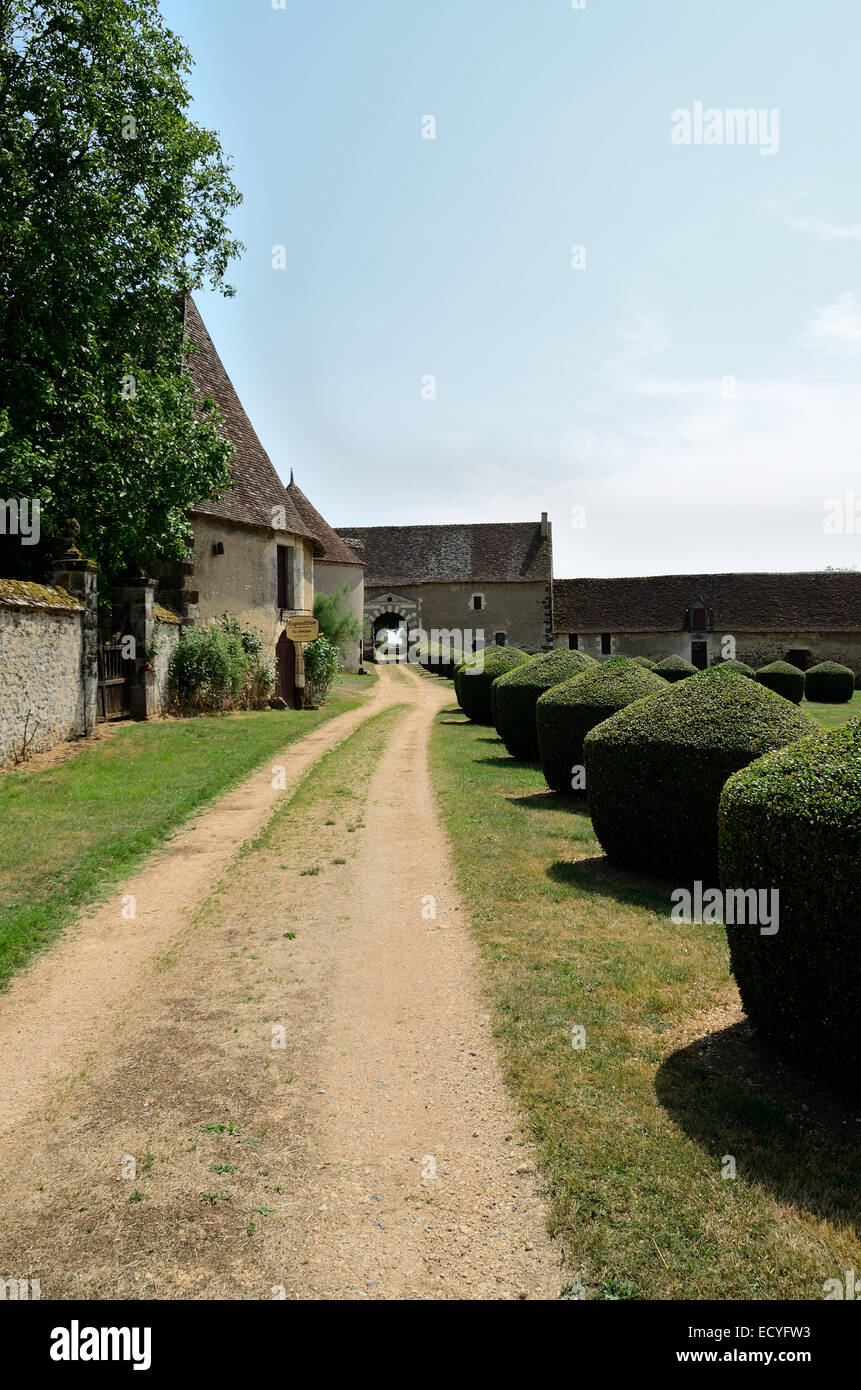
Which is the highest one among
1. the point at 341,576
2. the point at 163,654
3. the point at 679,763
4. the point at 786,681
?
the point at 341,576

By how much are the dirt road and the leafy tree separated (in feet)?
31.3

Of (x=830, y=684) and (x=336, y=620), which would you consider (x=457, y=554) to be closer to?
(x=336, y=620)

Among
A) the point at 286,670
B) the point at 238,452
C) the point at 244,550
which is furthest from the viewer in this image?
the point at 286,670

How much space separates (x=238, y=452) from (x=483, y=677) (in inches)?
350

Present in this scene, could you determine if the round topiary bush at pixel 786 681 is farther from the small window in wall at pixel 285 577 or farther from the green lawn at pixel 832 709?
the small window in wall at pixel 285 577

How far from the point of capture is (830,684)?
3709 cm

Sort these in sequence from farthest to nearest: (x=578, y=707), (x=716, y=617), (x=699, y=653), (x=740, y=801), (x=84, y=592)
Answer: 1. (x=699, y=653)
2. (x=716, y=617)
3. (x=84, y=592)
4. (x=578, y=707)
5. (x=740, y=801)

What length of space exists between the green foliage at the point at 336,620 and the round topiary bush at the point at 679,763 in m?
24.0

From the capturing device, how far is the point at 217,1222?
324cm

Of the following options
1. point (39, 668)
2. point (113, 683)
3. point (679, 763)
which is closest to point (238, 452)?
point (113, 683)

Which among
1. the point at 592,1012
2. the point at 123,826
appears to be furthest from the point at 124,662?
the point at 592,1012

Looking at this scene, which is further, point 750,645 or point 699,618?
point 699,618
